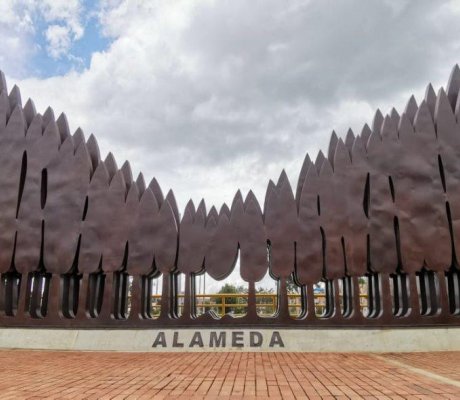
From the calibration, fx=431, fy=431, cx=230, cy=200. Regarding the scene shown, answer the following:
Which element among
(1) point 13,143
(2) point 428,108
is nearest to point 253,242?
(2) point 428,108

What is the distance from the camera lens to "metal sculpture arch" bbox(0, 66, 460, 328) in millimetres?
9000

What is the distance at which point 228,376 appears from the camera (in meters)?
5.61

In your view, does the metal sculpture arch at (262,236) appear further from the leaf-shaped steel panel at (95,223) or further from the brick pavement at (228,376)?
the brick pavement at (228,376)

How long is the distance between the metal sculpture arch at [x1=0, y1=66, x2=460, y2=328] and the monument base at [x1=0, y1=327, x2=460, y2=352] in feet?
0.61

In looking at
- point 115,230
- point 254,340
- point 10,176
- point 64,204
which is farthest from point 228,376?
point 10,176

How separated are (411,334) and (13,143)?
31.9 ft

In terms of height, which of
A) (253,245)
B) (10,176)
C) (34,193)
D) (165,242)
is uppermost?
(10,176)

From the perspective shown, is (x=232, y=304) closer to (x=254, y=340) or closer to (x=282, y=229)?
(x=254, y=340)

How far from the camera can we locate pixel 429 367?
6.34m

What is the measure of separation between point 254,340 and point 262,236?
212 cm

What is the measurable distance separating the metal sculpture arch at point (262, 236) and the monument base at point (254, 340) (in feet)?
0.61

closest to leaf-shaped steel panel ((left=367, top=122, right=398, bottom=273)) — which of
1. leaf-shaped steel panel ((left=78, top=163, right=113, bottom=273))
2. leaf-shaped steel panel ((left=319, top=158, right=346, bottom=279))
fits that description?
leaf-shaped steel panel ((left=319, top=158, right=346, bottom=279))

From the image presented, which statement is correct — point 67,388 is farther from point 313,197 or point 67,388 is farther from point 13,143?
point 13,143

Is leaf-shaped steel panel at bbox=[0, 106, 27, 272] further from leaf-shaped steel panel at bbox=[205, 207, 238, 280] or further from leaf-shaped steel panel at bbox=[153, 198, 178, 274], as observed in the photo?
leaf-shaped steel panel at bbox=[205, 207, 238, 280]
